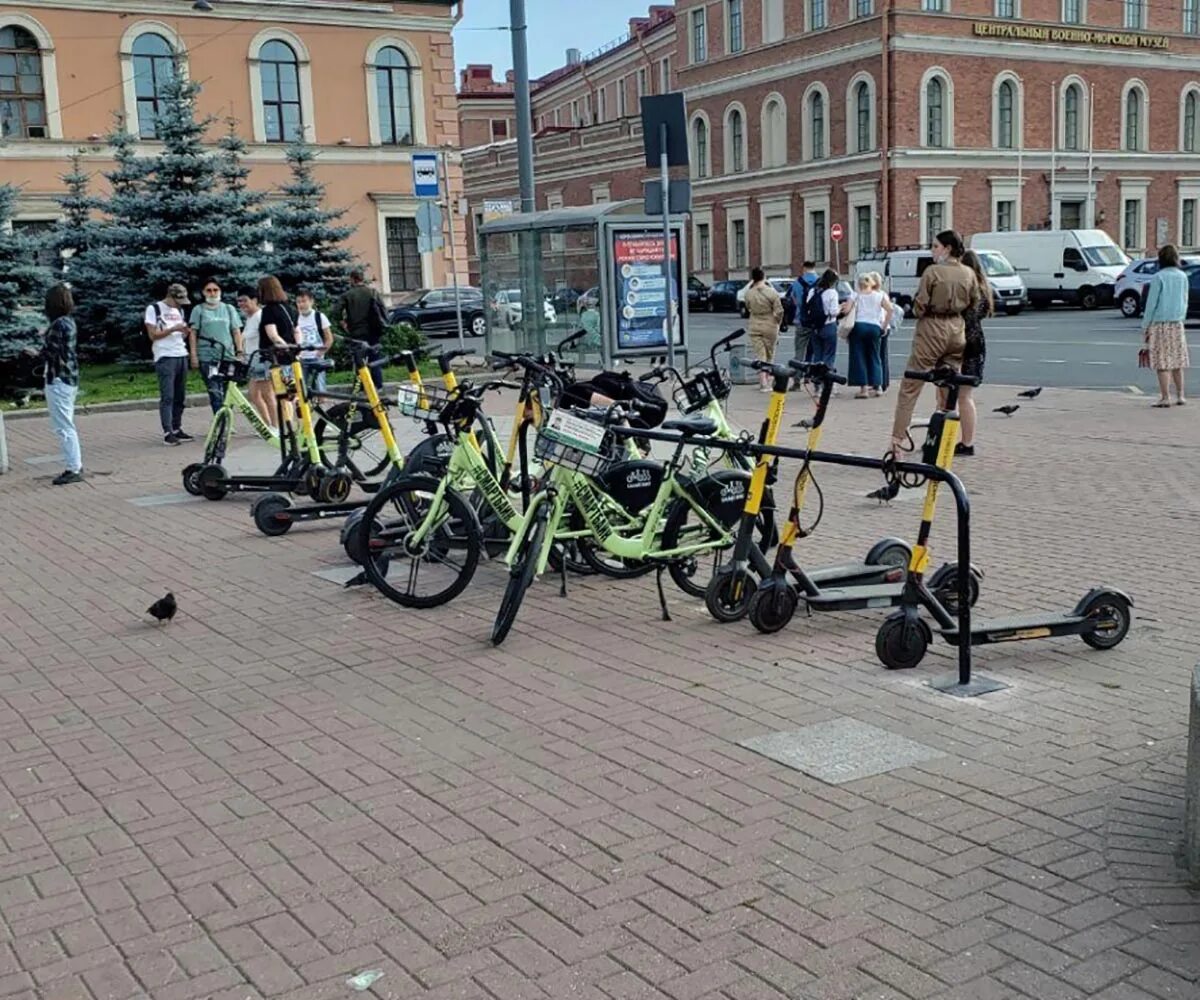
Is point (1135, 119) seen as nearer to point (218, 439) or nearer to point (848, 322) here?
point (848, 322)

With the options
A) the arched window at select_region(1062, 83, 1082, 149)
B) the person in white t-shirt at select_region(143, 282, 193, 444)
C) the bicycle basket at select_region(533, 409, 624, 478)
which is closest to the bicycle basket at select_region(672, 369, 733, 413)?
the bicycle basket at select_region(533, 409, 624, 478)

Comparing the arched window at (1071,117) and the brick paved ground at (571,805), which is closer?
the brick paved ground at (571,805)

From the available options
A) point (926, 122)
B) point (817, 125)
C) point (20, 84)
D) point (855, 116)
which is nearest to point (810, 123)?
point (817, 125)

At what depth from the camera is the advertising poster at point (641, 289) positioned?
1877 cm

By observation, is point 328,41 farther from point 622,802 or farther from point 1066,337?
point 622,802

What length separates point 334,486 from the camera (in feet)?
35.1

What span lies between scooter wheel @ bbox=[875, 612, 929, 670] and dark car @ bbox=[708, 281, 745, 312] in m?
47.3

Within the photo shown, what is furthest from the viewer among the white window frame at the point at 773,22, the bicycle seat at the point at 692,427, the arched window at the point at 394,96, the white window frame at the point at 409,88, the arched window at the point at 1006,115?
the white window frame at the point at 773,22

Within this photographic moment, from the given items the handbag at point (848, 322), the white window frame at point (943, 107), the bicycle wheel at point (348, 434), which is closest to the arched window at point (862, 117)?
the white window frame at point (943, 107)

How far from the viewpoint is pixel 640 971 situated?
3.65 meters

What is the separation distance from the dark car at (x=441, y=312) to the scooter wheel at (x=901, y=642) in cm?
3186

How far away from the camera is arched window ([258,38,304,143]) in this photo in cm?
3978

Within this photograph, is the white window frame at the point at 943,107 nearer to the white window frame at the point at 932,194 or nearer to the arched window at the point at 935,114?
the arched window at the point at 935,114

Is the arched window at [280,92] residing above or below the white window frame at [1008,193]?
above
